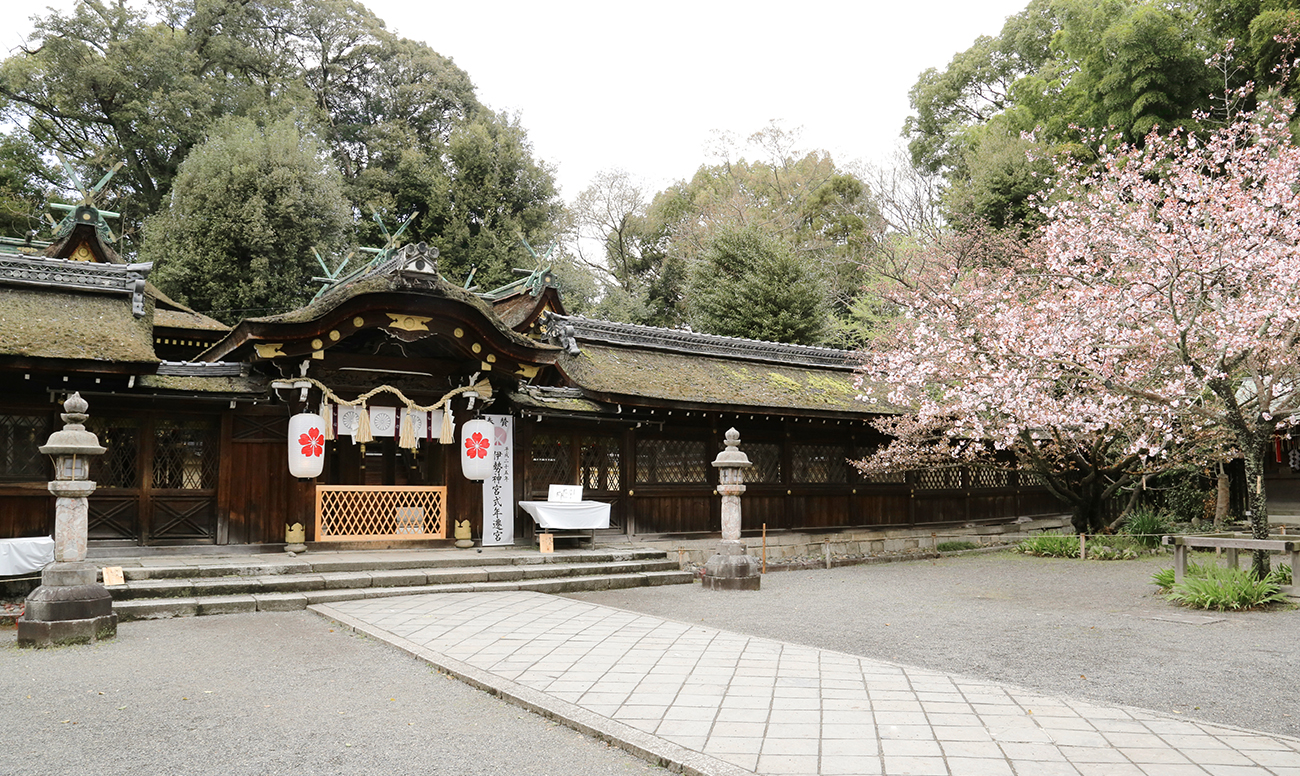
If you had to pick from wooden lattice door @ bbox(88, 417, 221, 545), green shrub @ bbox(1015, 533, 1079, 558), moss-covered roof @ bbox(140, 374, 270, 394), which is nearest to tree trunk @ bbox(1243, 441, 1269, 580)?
green shrub @ bbox(1015, 533, 1079, 558)

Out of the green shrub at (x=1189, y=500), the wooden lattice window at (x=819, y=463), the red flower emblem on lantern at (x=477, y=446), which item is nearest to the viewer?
the red flower emblem on lantern at (x=477, y=446)

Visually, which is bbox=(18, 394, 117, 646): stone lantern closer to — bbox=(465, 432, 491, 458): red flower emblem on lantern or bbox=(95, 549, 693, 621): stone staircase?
bbox=(95, 549, 693, 621): stone staircase

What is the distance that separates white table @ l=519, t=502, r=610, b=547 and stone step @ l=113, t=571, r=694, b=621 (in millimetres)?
1203

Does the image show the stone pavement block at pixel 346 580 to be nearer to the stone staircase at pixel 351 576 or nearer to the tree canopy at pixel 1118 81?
the stone staircase at pixel 351 576

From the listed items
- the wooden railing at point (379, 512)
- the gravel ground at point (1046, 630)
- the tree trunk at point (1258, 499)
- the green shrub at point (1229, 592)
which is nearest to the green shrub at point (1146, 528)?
the gravel ground at point (1046, 630)

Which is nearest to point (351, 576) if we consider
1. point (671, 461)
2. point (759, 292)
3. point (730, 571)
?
point (730, 571)

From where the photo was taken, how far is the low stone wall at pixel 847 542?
15.5 m

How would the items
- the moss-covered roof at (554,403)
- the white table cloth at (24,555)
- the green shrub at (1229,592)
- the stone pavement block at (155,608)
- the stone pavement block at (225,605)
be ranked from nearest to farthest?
1. the stone pavement block at (155,608)
2. the stone pavement block at (225,605)
3. the white table cloth at (24,555)
4. the green shrub at (1229,592)
5. the moss-covered roof at (554,403)

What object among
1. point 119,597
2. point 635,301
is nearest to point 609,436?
point 119,597

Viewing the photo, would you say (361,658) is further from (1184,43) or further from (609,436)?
(1184,43)

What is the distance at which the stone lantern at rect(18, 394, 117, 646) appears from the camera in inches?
311

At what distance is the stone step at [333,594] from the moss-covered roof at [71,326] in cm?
332

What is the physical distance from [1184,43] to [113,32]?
33455mm

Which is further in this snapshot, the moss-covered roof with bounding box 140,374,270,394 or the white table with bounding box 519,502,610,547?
the white table with bounding box 519,502,610,547
